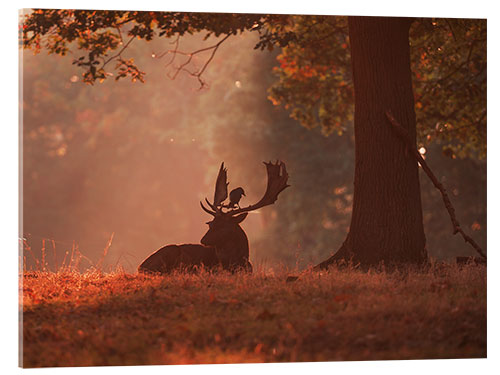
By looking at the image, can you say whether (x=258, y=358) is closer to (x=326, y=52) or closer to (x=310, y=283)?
(x=310, y=283)

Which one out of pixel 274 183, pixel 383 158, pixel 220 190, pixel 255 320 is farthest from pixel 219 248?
pixel 255 320

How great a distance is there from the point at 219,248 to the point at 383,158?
8.79 feet

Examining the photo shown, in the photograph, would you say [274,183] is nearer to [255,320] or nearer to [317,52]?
[255,320]

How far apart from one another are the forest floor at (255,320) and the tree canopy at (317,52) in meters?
4.21

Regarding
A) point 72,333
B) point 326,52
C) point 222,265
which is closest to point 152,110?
point 326,52

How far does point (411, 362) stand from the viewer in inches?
A: 307

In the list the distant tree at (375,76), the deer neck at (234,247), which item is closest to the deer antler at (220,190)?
the deer neck at (234,247)

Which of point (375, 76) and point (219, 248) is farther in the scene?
point (375, 76)

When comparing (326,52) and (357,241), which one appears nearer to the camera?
(357,241)

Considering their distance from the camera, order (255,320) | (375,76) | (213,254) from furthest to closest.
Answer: (375,76) < (213,254) < (255,320)

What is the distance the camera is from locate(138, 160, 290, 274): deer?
1101 centimetres

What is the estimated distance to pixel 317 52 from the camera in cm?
1797
